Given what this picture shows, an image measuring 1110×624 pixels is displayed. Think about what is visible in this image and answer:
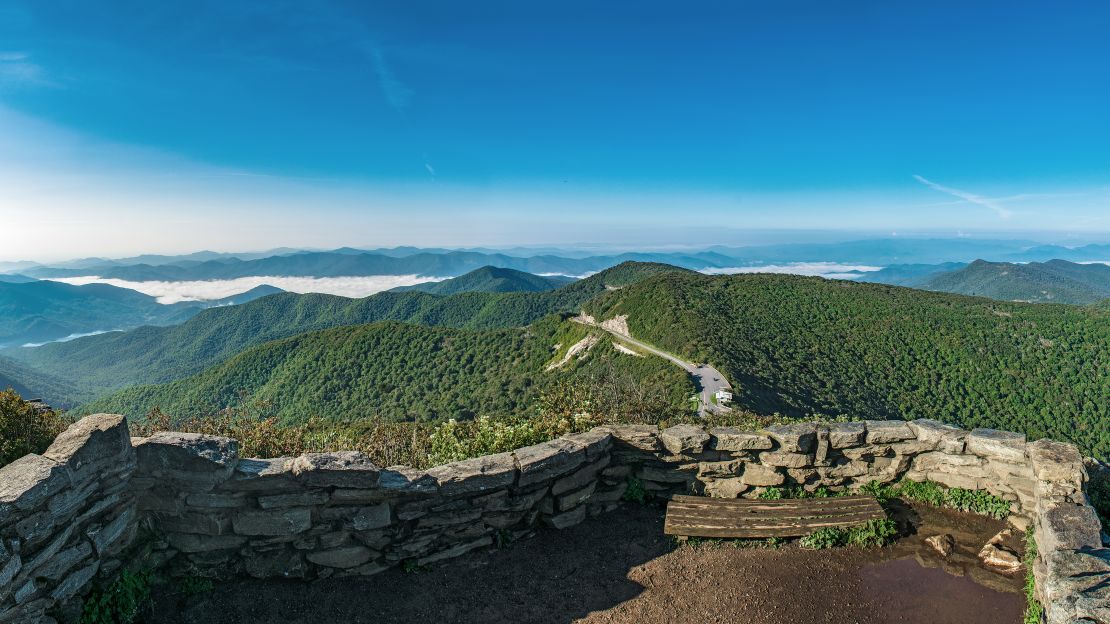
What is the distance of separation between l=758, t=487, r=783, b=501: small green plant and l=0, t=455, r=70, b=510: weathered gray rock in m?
8.47

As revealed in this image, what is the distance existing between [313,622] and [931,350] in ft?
252

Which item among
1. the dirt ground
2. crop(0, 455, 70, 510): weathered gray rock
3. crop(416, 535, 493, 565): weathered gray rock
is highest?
crop(0, 455, 70, 510): weathered gray rock

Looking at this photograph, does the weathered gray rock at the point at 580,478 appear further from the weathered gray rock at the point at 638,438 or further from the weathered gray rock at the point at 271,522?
the weathered gray rock at the point at 271,522

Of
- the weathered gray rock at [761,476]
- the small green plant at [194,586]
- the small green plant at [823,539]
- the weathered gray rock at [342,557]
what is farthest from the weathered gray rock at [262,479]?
the small green plant at [823,539]

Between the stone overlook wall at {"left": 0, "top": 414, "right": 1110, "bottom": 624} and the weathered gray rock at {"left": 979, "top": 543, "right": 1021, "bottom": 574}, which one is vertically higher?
the stone overlook wall at {"left": 0, "top": 414, "right": 1110, "bottom": 624}

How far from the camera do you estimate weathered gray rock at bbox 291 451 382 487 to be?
6043mm

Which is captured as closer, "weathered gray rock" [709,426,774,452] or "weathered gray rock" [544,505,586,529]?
"weathered gray rock" [544,505,586,529]

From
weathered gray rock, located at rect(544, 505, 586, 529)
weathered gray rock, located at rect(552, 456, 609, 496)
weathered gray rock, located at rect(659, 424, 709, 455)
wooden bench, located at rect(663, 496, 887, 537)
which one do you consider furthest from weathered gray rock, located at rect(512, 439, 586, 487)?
wooden bench, located at rect(663, 496, 887, 537)

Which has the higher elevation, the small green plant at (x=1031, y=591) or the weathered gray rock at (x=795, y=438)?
the weathered gray rock at (x=795, y=438)

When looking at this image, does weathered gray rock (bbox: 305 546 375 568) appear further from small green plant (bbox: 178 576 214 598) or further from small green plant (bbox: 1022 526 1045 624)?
small green plant (bbox: 1022 526 1045 624)

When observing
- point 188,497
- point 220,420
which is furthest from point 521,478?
point 220,420

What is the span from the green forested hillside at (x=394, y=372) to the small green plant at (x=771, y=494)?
163ft

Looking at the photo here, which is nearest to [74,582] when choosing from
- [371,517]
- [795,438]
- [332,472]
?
[332,472]

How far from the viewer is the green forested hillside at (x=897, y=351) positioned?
5366 centimetres
